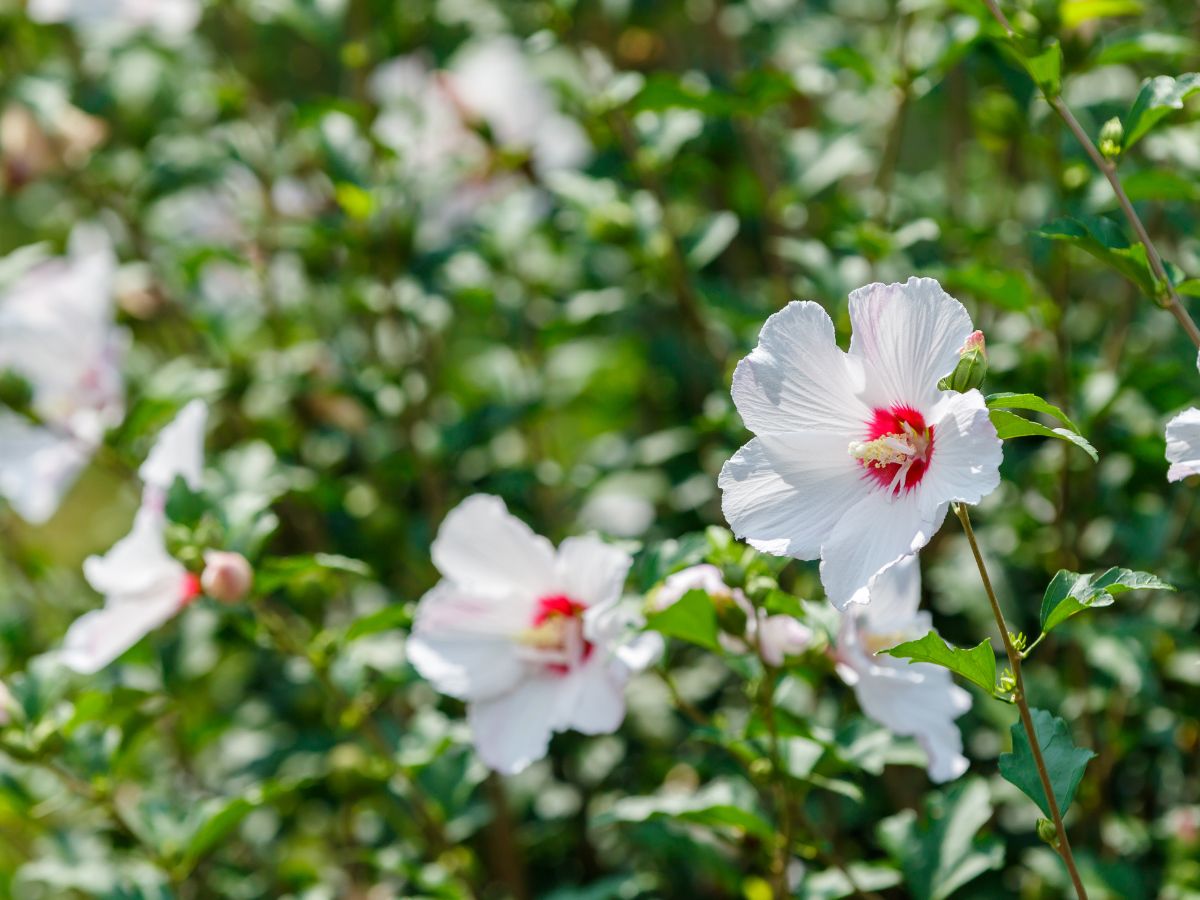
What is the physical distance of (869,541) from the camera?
2.99 ft

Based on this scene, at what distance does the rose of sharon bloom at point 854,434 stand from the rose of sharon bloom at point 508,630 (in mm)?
218

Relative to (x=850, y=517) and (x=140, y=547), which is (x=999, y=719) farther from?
(x=140, y=547)

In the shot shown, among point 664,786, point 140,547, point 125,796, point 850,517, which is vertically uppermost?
point 850,517

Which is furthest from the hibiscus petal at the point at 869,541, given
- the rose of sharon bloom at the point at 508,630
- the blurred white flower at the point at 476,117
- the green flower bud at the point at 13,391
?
the blurred white flower at the point at 476,117

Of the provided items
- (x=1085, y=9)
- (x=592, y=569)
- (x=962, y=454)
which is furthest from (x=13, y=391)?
(x=1085, y=9)

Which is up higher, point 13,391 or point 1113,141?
point 1113,141

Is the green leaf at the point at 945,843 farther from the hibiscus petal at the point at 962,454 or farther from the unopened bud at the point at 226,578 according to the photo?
the unopened bud at the point at 226,578

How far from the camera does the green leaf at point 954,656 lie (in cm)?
87

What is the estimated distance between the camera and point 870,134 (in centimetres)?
224

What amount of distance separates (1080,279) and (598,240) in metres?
0.85

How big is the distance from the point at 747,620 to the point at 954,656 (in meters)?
0.22

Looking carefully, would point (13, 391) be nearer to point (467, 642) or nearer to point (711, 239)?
point (467, 642)

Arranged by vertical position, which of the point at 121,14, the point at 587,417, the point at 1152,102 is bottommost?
the point at 587,417

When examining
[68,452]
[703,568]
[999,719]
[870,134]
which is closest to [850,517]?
[703,568]
